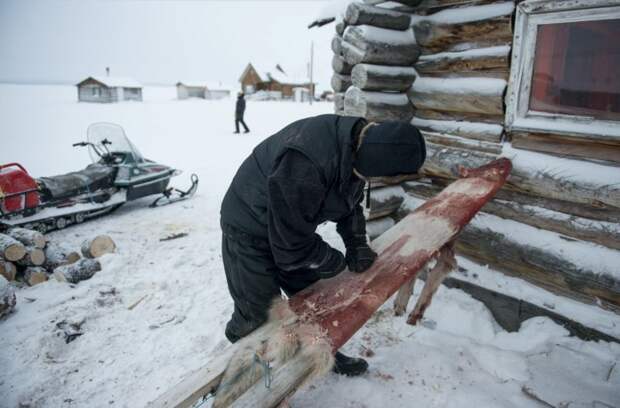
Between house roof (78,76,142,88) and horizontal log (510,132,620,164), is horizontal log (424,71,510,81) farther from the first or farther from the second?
house roof (78,76,142,88)

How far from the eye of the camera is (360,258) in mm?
2230

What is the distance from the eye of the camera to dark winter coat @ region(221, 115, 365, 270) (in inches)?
71.6

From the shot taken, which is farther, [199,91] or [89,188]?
[199,91]

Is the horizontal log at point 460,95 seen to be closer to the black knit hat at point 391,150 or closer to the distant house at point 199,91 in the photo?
the black knit hat at point 391,150

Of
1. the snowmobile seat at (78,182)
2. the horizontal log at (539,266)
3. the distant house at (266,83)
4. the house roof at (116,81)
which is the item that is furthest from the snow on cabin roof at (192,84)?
the horizontal log at (539,266)

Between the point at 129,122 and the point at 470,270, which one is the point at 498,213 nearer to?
the point at 470,270

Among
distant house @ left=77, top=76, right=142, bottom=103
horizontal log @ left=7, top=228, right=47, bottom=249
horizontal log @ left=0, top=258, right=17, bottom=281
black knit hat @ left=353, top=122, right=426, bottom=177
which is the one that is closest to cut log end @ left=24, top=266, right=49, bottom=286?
horizontal log @ left=0, top=258, right=17, bottom=281

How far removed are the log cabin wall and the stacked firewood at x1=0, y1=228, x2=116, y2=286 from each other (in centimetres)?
339

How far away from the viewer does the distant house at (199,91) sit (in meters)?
48.4

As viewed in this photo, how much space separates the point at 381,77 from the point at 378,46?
284mm

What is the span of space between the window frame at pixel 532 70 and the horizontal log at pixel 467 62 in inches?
4.3

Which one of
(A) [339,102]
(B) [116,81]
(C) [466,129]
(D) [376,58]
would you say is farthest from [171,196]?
(B) [116,81]

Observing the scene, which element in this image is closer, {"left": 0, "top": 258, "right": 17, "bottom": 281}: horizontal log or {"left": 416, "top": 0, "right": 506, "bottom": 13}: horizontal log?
{"left": 416, "top": 0, "right": 506, "bottom": 13}: horizontal log

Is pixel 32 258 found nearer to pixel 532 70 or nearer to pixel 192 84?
pixel 532 70
